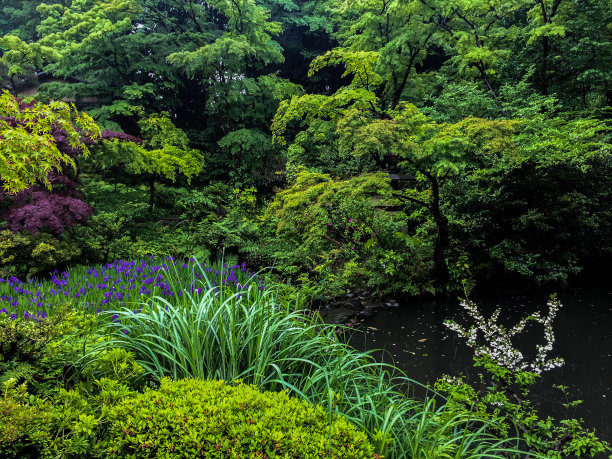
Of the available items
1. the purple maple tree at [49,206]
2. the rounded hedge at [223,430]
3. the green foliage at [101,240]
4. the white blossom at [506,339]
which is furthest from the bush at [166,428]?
the green foliage at [101,240]

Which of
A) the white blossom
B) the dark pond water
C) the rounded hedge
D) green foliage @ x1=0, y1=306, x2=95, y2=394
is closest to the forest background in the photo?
the dark pond water

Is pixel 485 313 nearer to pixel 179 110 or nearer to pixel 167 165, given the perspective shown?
pixel 167 165

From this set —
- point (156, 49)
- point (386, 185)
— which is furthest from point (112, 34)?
point (386, 185)

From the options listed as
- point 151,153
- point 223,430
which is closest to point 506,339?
point 223,430

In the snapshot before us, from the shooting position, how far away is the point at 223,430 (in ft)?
4.44

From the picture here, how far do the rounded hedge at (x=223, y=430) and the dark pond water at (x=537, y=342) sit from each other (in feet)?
4.81

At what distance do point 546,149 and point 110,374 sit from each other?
20.0 ft

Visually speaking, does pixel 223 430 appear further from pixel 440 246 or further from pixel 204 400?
pixel 440 246

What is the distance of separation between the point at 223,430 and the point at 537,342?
12.8 ft

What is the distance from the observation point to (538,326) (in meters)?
4.33

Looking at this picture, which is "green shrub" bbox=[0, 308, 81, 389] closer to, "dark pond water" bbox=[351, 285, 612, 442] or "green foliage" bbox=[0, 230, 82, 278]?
"dark pond water" bbox=[351, 285, 612, 442]

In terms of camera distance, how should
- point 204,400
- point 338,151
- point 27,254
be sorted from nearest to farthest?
point 204,400
point 27,254
point 338,151

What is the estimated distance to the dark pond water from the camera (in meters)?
3.02

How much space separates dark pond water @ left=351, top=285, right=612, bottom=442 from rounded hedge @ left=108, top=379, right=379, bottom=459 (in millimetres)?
1466
